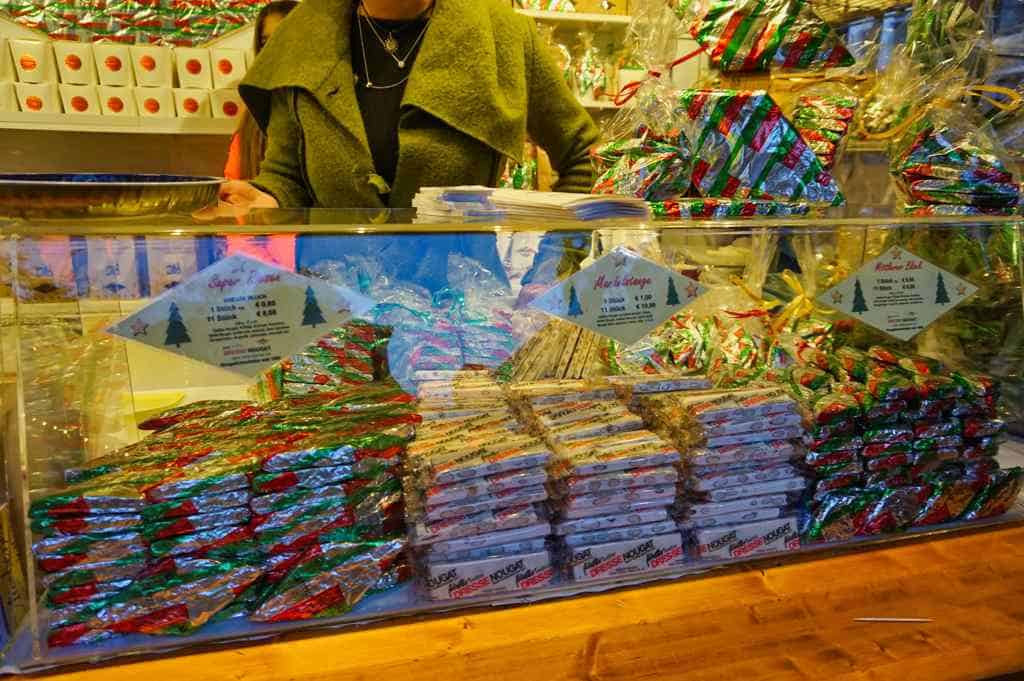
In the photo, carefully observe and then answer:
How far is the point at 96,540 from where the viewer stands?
29.3 inches

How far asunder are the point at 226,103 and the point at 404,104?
1.60 m

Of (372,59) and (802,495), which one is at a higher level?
(372,59)

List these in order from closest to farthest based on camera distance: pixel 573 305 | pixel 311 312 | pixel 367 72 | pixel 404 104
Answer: pixel 311 312 < pixel 573 305 < pixel 404 104 < pixel 367 72

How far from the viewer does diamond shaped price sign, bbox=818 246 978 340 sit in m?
1.07

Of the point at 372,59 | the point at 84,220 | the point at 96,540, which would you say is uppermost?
the point at 372,59

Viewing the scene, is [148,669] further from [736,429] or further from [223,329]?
[736,429]

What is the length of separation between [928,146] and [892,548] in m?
0.73

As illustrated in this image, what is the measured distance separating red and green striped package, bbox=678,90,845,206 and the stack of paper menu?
12.2 inches

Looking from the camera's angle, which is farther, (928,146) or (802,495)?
(928,146)

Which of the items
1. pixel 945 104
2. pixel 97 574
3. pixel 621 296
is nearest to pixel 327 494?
pixel 97 574

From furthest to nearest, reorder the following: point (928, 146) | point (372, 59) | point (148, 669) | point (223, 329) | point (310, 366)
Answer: point (372, 59), point (928, 146), point (310, 366), point (223, 329), point (148, 669)

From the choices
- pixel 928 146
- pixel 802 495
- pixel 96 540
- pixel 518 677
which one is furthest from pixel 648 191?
pixel 96 540

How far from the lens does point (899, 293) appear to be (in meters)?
1.08

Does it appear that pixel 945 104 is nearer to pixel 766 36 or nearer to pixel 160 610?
pixel 766 36
